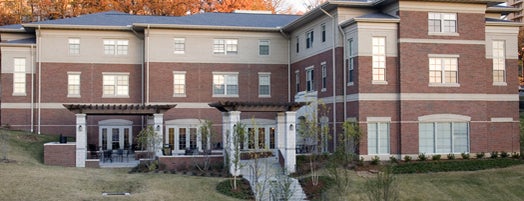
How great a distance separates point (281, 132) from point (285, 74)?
483 inches

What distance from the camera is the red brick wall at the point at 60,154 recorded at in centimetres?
3291

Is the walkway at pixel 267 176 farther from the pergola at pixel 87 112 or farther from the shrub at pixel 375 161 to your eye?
the pergola at pixel 87 112

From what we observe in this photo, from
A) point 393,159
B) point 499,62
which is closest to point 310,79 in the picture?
point 393,159

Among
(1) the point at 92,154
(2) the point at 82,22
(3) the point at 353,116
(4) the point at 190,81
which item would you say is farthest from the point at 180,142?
(3) the point at 353,116

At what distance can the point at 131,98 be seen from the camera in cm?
4319

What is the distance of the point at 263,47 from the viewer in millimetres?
43594

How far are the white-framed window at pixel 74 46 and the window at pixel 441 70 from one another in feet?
75.4

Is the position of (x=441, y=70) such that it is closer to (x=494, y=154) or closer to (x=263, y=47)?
(x=494, y=154)

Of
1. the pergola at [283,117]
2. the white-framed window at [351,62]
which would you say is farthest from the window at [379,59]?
the pergola at [283,117]

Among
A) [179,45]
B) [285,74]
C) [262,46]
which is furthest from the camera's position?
[285,74]

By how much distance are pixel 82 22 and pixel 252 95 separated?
12.3 metres

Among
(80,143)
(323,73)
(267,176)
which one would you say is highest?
(323,73)

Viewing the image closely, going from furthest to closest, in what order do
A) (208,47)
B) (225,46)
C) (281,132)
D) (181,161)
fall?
(225,46) → (208,47) → (281,132) → (181,161)

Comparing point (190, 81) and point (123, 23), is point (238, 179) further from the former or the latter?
point (123, 23)
